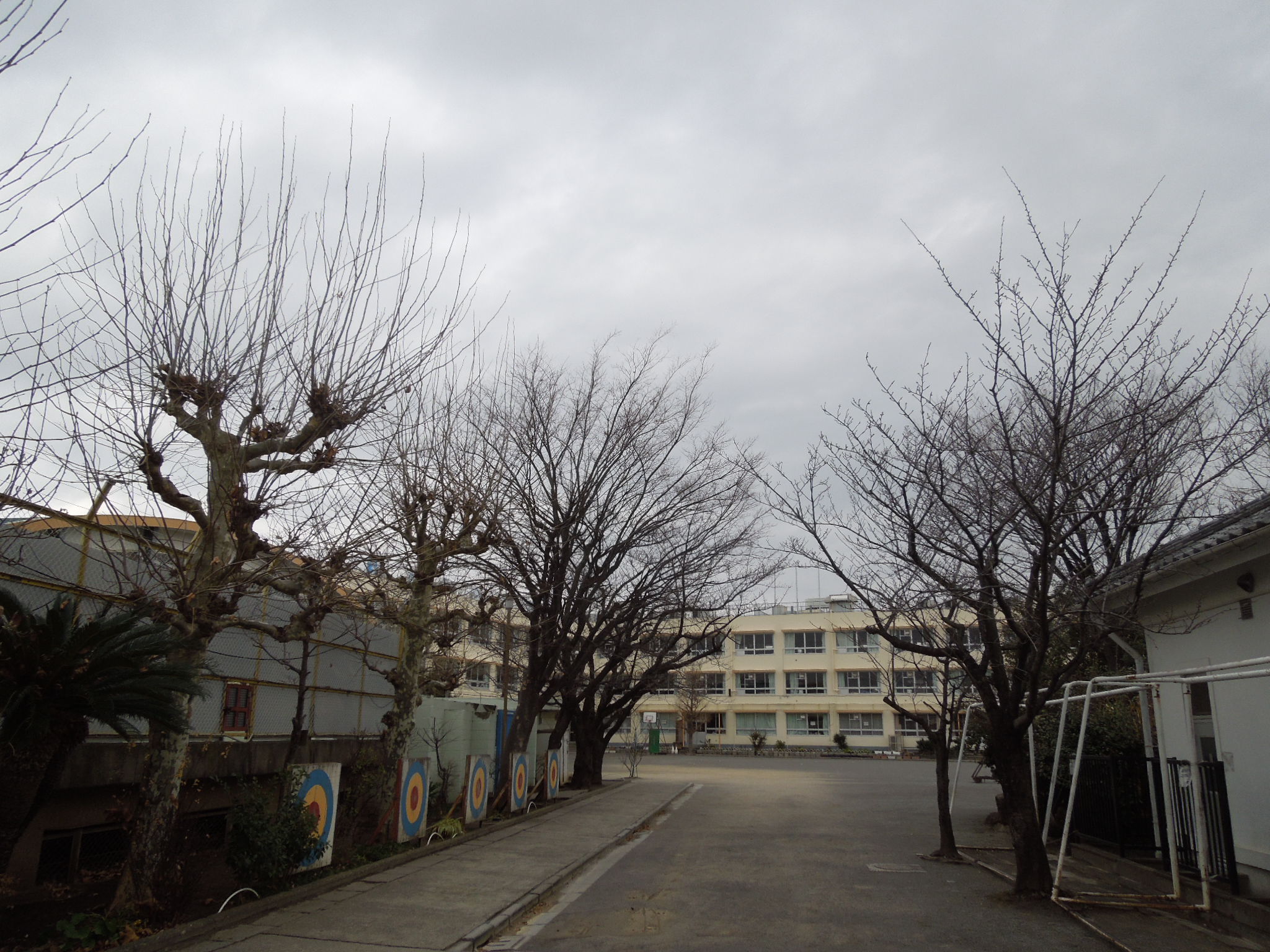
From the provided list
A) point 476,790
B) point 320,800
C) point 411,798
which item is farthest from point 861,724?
point 320,800

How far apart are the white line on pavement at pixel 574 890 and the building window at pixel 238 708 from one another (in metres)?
5.00

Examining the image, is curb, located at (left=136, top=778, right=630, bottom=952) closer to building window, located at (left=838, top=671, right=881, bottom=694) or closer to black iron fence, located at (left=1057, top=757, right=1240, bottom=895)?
black iron fence, located at (left=1057, top=757, right=1240, bottom=895)

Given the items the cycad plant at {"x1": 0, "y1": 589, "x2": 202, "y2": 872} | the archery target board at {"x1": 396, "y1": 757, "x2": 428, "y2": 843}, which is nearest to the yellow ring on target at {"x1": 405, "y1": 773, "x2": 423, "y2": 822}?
the archery target board at {"x1": 396, "y1": 757, "x2": 428, "y2": 843}

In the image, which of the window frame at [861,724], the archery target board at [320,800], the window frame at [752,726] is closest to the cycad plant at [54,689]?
the archery target board at [320,800]

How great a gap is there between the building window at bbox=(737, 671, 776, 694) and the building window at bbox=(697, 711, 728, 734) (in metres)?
2.43

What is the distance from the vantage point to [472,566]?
15586 millimetres

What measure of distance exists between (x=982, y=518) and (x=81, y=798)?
10536 millimetres

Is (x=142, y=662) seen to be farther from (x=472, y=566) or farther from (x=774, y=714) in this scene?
(x=774, y=714)

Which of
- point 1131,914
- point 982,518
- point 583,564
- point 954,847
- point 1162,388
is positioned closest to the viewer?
point 1131,914

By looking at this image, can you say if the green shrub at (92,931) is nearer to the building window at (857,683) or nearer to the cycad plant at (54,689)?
the cycad plant at (54,689)

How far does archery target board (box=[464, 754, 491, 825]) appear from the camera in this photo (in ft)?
46.7

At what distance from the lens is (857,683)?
59.9 metres

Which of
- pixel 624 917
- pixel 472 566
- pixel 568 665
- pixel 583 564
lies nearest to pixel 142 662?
pixel 624 917

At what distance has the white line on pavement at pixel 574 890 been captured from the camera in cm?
815
